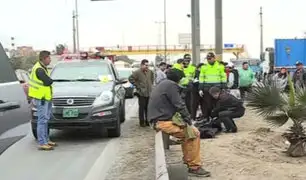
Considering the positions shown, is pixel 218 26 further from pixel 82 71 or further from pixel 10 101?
pixel 10 101

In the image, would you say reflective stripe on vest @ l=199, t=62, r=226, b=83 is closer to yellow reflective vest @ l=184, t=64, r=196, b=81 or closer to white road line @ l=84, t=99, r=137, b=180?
yellow reflective vest @ l=184, t=64, r=196, b=81

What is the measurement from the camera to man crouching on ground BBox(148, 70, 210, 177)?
7.93 meters

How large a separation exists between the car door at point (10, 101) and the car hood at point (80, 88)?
6.60 m

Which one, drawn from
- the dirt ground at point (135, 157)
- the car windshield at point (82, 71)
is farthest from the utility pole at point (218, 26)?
the car windshield at point (82, 71)

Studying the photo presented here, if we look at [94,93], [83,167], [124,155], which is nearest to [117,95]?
[94,93]

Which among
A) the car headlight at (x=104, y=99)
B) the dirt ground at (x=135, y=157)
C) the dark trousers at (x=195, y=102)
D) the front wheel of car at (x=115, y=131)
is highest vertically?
the car headlight at (x=104, y=99)

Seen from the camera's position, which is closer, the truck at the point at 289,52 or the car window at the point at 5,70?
the car window at the point at 5,70

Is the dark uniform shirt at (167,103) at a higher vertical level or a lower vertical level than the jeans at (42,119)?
higher

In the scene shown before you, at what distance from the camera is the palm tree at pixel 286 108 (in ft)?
32.1

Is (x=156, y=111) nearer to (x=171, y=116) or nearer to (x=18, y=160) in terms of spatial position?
(x=171, y=116)

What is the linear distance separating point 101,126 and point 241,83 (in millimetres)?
7928

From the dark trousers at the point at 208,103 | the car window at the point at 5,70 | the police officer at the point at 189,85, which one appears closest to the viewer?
the car window at the point at 5,70

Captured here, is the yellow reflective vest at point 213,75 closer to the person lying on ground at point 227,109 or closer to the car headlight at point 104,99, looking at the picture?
the person lying on ground at point 227,109

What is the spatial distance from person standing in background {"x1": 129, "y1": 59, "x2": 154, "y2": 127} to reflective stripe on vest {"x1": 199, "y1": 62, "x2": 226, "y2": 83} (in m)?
1.48
